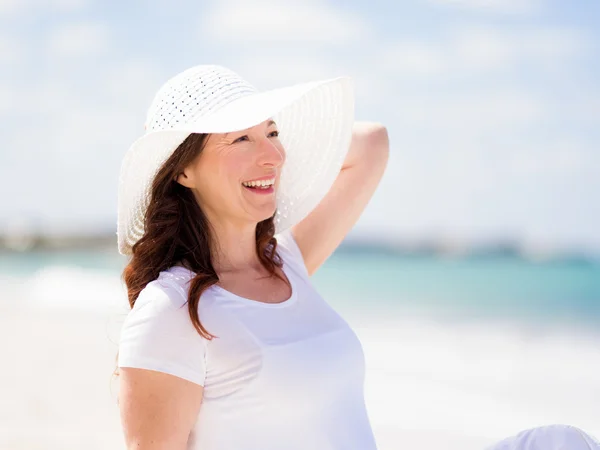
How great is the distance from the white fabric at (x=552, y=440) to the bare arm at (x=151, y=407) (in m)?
0.85

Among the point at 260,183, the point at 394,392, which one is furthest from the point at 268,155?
the point at 394,392

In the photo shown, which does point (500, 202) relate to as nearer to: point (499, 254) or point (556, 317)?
point (499, 254)

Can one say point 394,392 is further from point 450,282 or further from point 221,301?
point 450,282

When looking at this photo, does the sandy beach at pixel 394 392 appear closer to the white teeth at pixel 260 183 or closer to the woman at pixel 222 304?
the woman at pixel 222 304

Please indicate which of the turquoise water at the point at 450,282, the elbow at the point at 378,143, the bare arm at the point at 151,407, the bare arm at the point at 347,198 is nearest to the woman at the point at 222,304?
the bare arm at the point at 151,407

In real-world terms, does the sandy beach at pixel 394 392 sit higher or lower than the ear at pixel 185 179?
lower

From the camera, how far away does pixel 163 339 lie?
187 cm

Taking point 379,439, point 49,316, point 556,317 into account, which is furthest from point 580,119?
point 379,439

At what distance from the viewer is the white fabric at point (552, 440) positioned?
6.86 ft

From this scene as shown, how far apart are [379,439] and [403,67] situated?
25.4 m

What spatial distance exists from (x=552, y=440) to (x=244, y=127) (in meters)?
1.10

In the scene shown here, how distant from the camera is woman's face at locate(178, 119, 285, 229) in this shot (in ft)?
6.93

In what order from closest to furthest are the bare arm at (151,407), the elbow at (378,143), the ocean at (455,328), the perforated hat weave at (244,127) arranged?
the bare arm at (151,407) < the perforated hat weave at (244,127) < the elbow at (378,143) < the ocean at (455,328)

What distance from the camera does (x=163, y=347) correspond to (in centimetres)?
186
